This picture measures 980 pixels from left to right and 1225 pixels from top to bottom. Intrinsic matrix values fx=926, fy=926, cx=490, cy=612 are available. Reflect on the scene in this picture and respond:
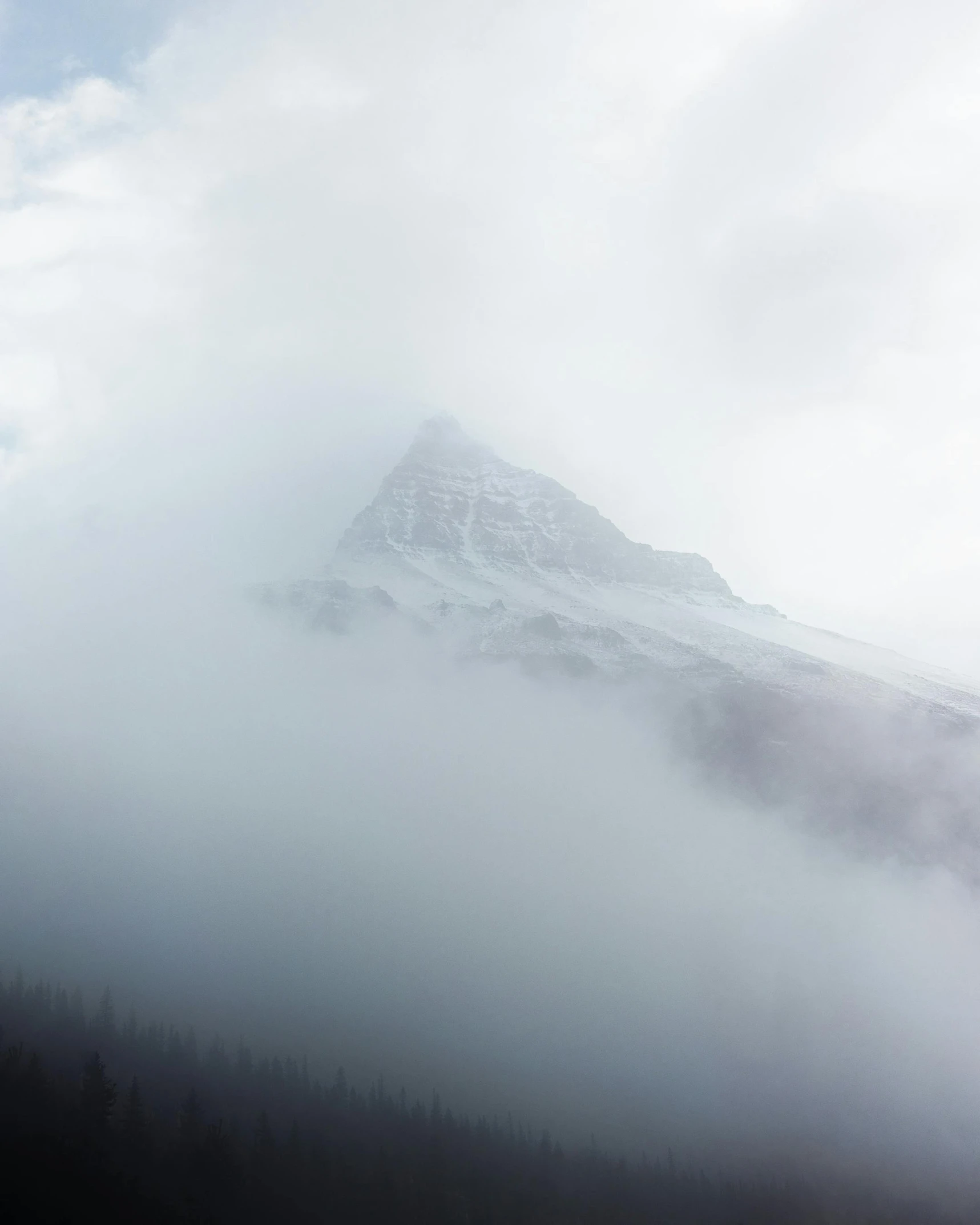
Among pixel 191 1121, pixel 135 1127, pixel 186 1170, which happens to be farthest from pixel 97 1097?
pixel 186 1170

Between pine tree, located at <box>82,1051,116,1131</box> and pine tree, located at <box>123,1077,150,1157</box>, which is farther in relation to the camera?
pine tree, located at <box>123,1077,150,1157</box>

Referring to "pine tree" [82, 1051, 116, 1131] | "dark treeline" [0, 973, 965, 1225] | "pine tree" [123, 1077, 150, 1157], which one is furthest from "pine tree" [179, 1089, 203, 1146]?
"pine tree" [82, 1051, 116, 1131]

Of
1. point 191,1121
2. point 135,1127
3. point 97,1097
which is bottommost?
point 191,1121

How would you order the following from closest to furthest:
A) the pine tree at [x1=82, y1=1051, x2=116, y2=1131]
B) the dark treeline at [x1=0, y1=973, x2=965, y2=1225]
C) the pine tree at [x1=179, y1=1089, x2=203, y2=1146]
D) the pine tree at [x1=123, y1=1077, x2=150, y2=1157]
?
the dark treeline at [x1=0, y1=973, x2=965, y2=1225], the pine tree at [x1=82, y1=1051, x2=116, y2=1131], the pine tree at [x1=123, y1=1077, x2=150, y2=1157], the pine tree at [x1=179, y1=1089, x2=203, y2=1146]

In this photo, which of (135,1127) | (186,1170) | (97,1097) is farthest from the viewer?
(135,1127)

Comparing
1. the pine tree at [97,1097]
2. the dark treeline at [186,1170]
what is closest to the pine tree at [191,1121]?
the dark treeline at [186,1170]

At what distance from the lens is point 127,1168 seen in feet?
527

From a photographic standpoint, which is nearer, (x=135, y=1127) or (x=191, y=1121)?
(x=135, y=1127)

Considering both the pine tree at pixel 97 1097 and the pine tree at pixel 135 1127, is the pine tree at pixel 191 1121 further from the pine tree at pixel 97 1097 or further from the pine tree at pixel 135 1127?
the pine tree at pixel 97 1097

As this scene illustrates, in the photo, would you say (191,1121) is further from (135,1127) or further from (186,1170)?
(186,1170)

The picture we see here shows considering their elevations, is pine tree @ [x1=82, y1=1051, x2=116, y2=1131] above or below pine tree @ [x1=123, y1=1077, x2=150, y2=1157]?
above

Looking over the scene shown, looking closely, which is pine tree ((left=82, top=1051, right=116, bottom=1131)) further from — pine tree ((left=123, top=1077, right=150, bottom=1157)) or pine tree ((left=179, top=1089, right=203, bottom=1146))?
pine tree ((left=179, top=1089, right=203, bottom=1146))

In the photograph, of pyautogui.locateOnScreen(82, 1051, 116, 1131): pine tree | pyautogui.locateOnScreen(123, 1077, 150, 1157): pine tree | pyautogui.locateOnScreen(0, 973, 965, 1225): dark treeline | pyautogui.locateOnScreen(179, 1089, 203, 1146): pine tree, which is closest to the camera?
pyautogui.locateOnScreen(0, 973, 965, 1225): dark treeline

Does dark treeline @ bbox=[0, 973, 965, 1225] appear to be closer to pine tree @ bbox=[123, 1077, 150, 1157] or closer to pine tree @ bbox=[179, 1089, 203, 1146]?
pine tree @ bbox=[123, 1077, 150, 1157]
